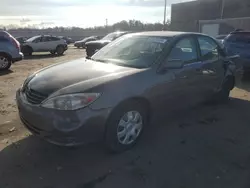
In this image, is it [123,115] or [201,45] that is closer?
[123,115]

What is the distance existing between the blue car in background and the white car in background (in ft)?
46.6

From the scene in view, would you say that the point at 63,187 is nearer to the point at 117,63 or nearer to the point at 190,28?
the point at 117,63

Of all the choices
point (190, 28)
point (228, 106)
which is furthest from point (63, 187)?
point (190, 28)

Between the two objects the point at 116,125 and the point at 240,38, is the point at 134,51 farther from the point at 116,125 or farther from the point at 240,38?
the point at 240,38

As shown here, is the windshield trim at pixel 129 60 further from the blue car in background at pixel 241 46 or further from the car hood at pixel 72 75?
the blue car in background at pixel 241 46

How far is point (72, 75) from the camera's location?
3.62m

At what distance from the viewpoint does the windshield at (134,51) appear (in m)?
3.98

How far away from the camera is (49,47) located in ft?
66.2

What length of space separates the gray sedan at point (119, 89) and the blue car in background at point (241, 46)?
154 inches

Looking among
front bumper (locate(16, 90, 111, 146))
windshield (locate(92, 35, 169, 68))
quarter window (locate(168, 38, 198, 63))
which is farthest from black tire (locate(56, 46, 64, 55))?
front bumper (locate(16, 90, 111, 146))

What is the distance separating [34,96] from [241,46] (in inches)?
295

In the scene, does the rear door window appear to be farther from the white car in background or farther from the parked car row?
the white car in background

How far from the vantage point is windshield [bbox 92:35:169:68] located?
3.98 metres

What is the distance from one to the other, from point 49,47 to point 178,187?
62.1 ft
